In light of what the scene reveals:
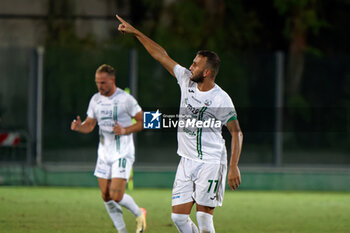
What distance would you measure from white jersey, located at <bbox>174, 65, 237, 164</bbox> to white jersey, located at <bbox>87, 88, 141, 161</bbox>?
227 centimetres

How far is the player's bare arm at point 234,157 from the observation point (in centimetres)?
820

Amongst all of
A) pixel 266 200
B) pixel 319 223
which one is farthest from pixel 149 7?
pixel 319 223

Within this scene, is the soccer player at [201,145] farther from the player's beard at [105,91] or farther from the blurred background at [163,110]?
the blurred background at [163,110]

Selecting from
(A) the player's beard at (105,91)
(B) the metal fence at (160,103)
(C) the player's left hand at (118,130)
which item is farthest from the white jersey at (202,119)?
(B) the metal fence at (160,103)

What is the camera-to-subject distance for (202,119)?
28.2ft

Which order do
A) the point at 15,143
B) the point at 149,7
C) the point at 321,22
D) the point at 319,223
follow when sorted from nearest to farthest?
the point at 319,223 → the point at 15,143 → the point at 321,22 → the point at 149,7

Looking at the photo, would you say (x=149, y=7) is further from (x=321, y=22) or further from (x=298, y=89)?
(x=298, y=89)

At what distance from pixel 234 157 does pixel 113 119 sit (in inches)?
122

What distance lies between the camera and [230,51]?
840 inches

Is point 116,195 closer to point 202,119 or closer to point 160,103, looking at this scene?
point 202,119

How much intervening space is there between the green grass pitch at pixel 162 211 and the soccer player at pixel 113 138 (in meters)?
0.53

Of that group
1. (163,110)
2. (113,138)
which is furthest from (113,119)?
(163,110)

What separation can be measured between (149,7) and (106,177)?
1318 cm

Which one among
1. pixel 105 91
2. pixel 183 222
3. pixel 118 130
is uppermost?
pixel 105 91
